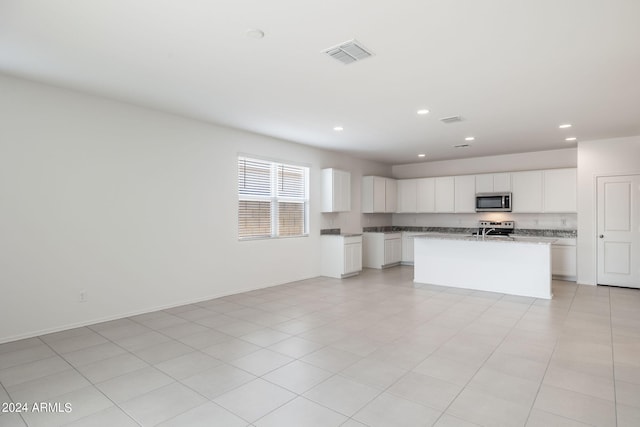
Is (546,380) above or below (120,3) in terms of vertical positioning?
below

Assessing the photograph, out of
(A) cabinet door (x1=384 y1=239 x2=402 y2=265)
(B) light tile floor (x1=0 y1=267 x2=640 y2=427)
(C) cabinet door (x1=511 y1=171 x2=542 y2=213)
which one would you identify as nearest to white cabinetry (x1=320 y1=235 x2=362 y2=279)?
(A) cabinet door (x1=384 y1=239 x2=402 y2=265)

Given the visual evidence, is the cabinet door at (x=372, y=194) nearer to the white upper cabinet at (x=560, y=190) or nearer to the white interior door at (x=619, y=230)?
the white upper cabinet at (x=560, y=190)

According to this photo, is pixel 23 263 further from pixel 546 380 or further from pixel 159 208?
pixel 546 380

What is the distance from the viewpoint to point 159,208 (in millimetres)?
4695

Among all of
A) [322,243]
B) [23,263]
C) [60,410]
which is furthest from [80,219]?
[322,243]

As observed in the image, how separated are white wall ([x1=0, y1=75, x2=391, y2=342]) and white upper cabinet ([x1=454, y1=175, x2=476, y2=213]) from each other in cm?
485

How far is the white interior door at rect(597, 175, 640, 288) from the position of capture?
19.7ft

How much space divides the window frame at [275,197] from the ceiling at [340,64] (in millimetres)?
1175

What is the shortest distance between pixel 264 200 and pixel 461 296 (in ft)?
12.0

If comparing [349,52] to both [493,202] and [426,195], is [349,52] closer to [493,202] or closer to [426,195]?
[493,202]

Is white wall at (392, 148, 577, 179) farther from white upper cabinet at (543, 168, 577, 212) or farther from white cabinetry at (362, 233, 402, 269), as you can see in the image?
white cabinetry at (362, 233, 402, 269)

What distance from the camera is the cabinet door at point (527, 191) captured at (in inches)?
282

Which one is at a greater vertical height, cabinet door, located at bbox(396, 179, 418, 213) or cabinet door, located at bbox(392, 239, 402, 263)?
cabinet door, located at bbox(396, 179, 418, 213)

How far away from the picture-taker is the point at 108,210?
4211 mm
